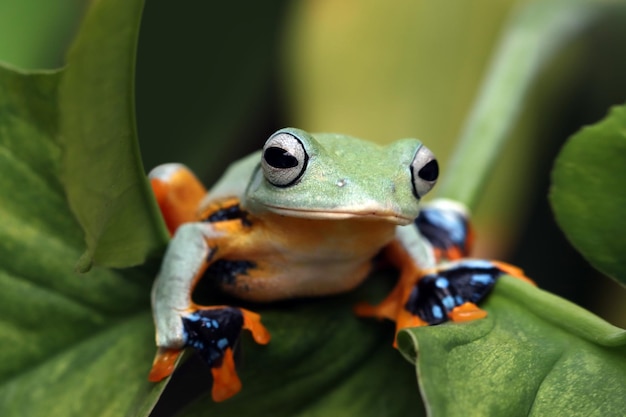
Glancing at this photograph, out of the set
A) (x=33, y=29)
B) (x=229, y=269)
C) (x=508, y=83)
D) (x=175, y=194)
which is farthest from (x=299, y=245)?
(x=33, y=29)

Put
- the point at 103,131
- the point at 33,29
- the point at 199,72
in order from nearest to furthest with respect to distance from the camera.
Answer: the point at 103,131, the point at 33,29, the point at 199,72

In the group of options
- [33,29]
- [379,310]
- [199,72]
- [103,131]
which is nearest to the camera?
[103,131]

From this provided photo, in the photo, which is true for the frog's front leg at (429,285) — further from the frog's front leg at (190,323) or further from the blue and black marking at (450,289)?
the frog's front leg at (190,323)

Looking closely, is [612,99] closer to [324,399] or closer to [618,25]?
[618,25]

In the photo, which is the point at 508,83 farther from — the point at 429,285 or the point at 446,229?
the point at 429,285

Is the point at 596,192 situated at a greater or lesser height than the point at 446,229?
greater

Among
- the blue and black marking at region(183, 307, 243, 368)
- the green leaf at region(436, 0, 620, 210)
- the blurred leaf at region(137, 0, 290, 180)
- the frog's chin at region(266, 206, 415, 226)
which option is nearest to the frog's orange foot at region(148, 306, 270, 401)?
the blue and black marking at region(183, 307, 243, 368)

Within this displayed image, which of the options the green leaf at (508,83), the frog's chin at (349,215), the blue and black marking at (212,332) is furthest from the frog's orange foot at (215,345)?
the green leaf at (508,83)
